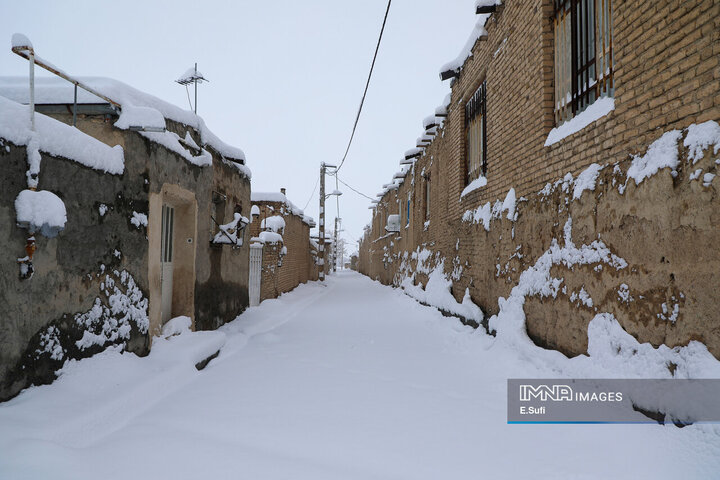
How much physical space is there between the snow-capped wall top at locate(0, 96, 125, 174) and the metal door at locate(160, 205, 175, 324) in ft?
5.50

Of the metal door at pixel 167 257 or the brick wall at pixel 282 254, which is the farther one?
the brick wall at pixel 282 254

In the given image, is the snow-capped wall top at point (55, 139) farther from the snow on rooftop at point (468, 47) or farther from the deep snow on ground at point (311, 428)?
the snow on rooftop at point (468, 47)

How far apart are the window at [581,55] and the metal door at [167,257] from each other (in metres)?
5.12

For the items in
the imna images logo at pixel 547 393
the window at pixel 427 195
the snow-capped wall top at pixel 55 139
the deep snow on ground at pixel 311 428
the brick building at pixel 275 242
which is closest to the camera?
the deep snow on ground at pixel 311 428

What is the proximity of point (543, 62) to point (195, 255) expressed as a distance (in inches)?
203

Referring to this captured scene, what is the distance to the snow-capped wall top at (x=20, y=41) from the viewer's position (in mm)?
2742

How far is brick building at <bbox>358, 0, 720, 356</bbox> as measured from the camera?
250 centimetres

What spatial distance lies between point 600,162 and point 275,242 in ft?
30.0

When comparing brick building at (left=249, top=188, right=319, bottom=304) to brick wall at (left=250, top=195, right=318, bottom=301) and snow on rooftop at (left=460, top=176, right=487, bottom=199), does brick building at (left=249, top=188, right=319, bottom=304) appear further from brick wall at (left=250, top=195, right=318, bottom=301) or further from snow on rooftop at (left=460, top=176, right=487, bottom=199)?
snow on rooftop at (left=460, top=176, right=487, bottom=199)

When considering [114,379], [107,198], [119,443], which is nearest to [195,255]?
[107,198]

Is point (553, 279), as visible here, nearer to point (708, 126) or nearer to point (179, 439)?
point (708, 126)

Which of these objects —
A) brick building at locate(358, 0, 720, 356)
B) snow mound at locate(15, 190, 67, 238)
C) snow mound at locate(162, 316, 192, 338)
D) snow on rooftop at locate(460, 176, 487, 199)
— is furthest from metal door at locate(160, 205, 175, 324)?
snow on rooftop at locate(460, 176, 487, 199)

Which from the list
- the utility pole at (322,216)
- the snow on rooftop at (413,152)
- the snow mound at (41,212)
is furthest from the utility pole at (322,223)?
the snow mound at (41,212)

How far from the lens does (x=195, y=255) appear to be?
5555 millimetres
